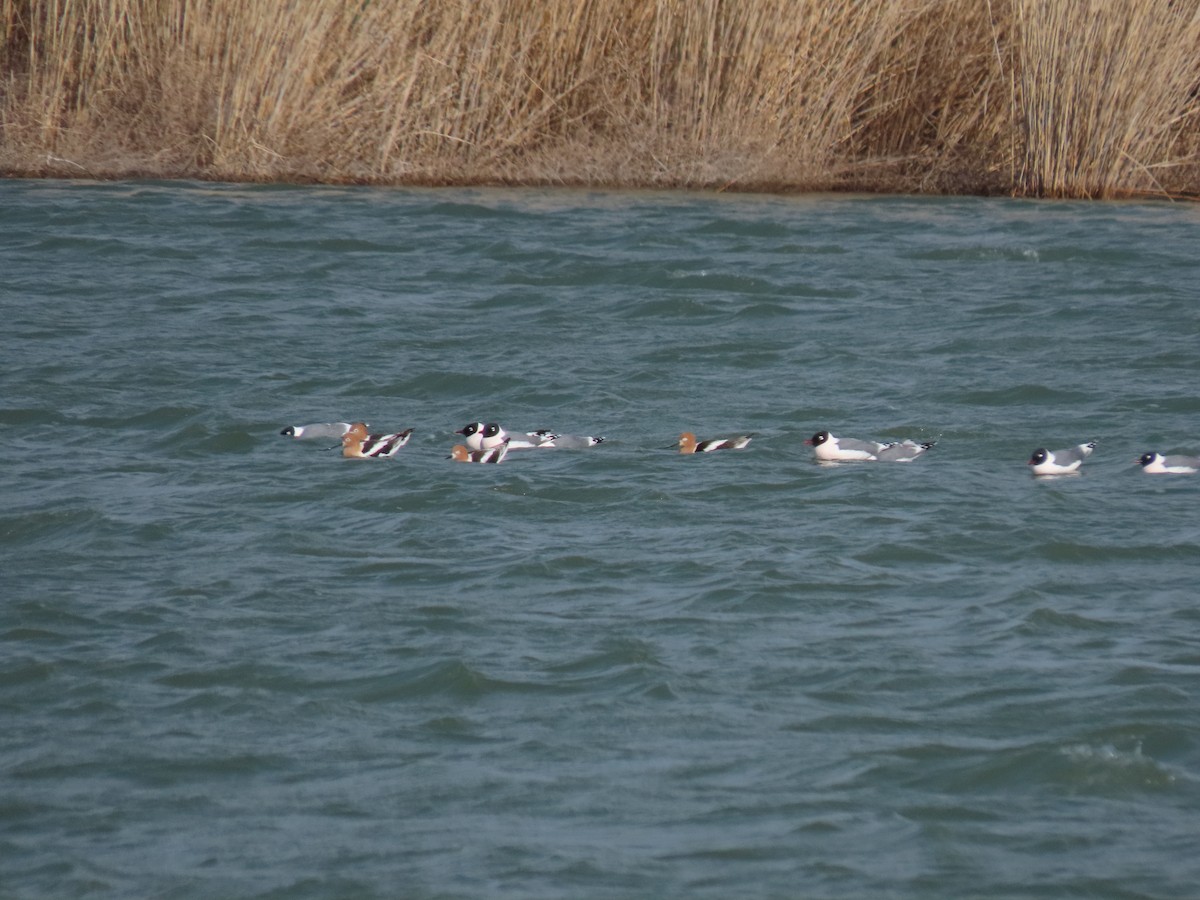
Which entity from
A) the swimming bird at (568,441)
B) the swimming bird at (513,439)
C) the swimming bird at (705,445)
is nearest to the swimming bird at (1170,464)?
the swimming bird at (705,445)

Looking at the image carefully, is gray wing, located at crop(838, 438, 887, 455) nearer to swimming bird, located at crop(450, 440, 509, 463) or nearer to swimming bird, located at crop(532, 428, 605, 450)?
swimming bird, located at crop(532, 428, 605, 450)

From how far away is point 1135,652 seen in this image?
6668 millimetres

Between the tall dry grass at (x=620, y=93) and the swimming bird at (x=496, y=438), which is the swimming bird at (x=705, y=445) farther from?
the tall dry grass at (x=620, y=93)

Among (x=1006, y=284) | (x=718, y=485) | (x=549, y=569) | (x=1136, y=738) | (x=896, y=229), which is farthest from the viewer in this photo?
(x=896, y=229)

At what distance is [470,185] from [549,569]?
9.38 metres

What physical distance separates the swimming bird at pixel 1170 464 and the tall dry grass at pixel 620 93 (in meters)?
6.50

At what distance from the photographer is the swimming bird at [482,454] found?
9430mm

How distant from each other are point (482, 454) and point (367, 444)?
64 cm

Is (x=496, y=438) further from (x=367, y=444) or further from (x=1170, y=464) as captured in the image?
(x=1170, y=464)

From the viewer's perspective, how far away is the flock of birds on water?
900cm

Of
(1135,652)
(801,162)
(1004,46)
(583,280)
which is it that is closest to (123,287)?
(583,280)

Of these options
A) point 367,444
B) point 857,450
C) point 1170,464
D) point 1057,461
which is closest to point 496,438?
point 367,444

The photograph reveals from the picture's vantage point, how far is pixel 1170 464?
8.96 meters

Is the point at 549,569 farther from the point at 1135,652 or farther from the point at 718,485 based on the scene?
the point at 1135,652
